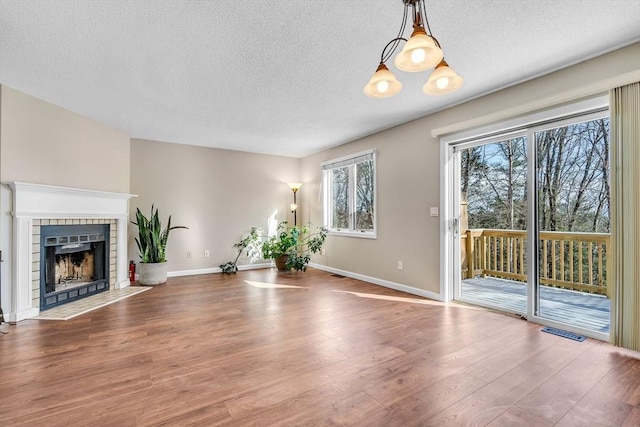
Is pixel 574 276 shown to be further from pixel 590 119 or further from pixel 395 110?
pixel 395 110

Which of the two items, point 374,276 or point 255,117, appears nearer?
point 255,117

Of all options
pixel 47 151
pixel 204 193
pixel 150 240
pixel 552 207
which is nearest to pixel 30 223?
pixel 47 151

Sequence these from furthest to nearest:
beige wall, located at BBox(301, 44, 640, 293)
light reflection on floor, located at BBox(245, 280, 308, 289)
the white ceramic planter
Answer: the white ceramic planter → light reflection on floor, located at BBox(245, 280, 308, 289) → beige wall, located at BBox(301, 44, 640, 293)

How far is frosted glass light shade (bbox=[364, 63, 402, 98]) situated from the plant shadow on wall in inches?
159

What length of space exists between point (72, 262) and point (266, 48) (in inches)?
152

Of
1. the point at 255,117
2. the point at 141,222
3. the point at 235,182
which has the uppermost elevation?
the point at 255,117

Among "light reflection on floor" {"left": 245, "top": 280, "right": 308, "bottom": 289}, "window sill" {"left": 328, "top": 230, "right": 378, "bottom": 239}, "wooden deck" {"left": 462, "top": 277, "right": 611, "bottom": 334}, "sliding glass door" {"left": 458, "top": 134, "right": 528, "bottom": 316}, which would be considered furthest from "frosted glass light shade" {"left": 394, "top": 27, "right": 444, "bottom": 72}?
"light reflection on floor" {"left": 245, "top": 280, "right": 308, "bottom": 289}

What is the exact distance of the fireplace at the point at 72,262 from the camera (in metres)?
3.50

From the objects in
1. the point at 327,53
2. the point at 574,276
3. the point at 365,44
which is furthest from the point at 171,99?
the point at 574,276

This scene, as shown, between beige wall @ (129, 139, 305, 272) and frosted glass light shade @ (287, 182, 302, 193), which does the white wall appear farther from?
frosted glass light shade @ (287, 182, 302, 193)

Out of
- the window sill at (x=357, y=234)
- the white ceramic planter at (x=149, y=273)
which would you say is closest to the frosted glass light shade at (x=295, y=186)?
the window sill at (x=357, y=234)

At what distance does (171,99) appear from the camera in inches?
135

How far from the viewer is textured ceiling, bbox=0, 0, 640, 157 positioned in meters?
1.96

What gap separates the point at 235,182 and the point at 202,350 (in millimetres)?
4002
